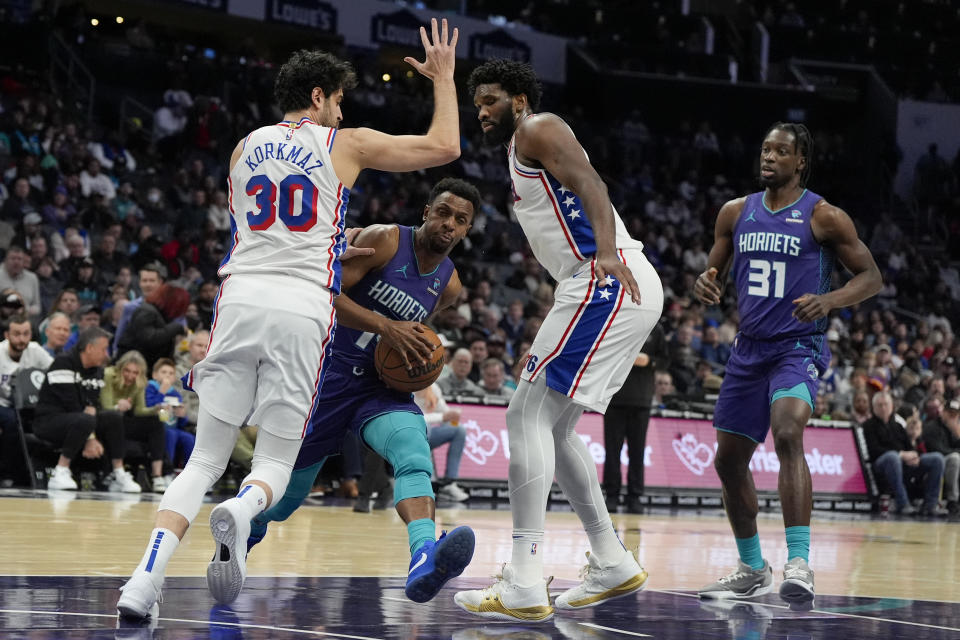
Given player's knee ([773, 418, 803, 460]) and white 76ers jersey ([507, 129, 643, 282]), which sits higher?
white 76ers jersey ([507, 129, 643, 282])

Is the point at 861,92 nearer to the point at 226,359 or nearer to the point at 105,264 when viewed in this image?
the point at 105,264

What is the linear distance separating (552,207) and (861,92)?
27015 mm

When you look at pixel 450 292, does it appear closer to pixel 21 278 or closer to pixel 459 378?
pixel 459 378

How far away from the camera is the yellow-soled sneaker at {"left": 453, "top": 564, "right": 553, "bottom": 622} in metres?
4.53

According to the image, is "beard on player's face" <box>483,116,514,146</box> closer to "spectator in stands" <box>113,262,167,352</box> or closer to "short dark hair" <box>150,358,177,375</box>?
"short dark hair" <box>150,358,177,375</box>

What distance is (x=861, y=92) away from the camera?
97.7ft

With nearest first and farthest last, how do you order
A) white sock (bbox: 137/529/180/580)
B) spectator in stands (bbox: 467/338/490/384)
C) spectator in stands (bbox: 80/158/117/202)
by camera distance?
white sock (bbox: 137/529/180/580)
spectator in stands (bbox: 467/338/490/384)
spectator in stands (bbox: 80/158/117/202)

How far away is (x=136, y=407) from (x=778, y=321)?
6764 mm

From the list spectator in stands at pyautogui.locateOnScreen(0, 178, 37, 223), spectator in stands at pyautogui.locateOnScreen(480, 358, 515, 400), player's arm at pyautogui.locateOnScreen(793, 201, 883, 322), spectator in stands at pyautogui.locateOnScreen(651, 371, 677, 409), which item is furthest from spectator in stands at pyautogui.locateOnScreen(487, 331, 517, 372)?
player's arm at pyautogui.locateOnScreen(793, 201, 883, 322)

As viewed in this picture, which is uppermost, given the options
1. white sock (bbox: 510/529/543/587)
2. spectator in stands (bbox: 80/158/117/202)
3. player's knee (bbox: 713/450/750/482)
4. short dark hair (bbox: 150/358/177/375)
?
spectator in stands (bbox: 80/158/117/202)

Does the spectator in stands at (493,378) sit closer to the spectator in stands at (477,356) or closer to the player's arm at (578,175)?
the spectator in stands at (477,356)

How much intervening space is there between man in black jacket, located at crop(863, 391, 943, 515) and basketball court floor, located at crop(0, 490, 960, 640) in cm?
492

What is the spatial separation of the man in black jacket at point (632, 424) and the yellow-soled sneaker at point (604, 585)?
20.8ft

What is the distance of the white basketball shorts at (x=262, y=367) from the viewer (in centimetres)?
428
